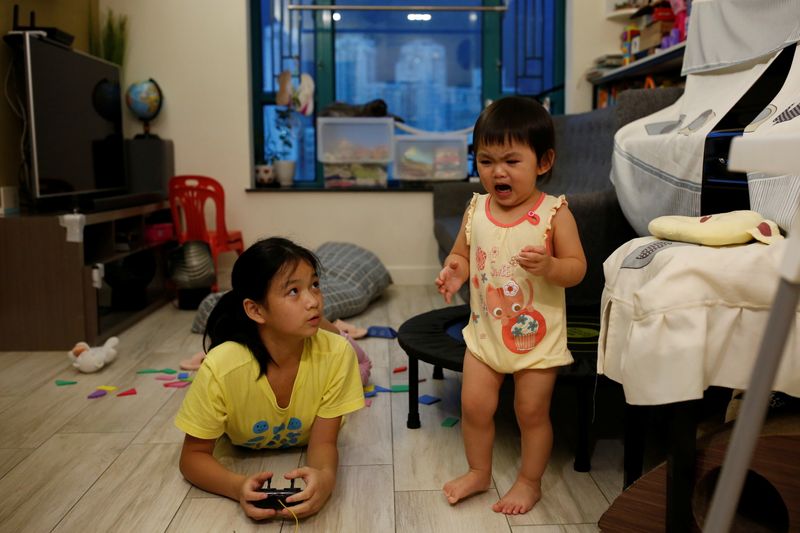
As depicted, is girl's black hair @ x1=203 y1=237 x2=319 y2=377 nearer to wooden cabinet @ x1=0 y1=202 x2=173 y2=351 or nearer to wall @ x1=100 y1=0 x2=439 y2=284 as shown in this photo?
wooden cabinet @ x1=0 y1=202 x2=173 y2=351

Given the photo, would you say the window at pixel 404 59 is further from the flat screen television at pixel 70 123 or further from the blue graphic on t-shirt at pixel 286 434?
the blue graphic on t-shirt at pixel 286 434

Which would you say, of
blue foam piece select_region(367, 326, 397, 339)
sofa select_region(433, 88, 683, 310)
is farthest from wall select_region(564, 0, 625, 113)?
blue foam piece select_region(367, 326, 397, 339)

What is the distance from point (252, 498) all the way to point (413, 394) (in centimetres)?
66

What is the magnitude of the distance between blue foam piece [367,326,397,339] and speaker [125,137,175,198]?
168 centimetres

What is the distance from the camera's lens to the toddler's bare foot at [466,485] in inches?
65.5

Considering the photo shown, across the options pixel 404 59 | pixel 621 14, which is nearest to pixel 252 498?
pixel 404 59

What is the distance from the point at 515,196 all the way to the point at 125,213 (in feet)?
7.93

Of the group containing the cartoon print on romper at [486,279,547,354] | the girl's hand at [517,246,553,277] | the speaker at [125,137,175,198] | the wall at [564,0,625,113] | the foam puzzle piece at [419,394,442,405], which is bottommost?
the foam puzzle piece at [419,394,442,405]

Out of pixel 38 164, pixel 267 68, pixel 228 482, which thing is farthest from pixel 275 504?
pixel 267 68

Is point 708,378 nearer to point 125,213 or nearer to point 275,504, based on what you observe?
point 275,504

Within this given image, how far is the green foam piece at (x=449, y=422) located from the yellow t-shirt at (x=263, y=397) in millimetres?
396

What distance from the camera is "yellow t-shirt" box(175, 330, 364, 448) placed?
66.4 inches

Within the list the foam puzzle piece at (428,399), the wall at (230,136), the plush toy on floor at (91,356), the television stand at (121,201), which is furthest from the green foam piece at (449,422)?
the wall at (230,136)

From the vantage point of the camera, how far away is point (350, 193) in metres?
4.58
